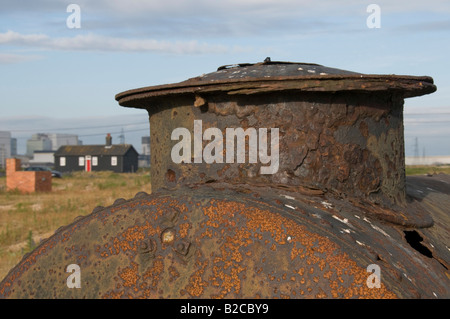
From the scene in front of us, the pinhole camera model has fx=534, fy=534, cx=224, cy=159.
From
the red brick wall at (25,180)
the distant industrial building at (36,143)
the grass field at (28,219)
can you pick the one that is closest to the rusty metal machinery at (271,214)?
the grass field at (28,219)

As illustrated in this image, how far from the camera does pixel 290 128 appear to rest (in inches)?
99.1

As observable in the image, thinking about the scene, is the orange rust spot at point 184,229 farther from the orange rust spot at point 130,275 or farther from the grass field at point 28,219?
the grass field at point 28,219

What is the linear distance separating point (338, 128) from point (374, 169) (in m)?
0.33

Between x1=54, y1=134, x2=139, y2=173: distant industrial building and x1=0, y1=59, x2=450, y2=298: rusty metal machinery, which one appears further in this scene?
x1=54, y1=134, x2=139, y2=173: distant industrial building

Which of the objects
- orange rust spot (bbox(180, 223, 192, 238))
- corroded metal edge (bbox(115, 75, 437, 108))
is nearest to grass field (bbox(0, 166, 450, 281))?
corroded metal edge (bbox(115, 75, 437, 108))

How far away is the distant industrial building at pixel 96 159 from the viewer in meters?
68.8

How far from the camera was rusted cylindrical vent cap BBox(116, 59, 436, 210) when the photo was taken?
2453 millimetres

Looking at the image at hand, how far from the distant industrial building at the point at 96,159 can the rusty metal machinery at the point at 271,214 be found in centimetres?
6699

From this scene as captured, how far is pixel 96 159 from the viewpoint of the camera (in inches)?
2724

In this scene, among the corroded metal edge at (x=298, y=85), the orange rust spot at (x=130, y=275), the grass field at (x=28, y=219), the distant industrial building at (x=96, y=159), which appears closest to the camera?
the orange rust spot at (x=130, y=275)

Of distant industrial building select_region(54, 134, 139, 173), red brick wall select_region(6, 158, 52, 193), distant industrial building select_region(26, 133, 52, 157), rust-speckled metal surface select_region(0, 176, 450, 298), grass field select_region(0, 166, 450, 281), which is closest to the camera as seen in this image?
rust-speckled metal surface select_region(0, 176, 450, 298)

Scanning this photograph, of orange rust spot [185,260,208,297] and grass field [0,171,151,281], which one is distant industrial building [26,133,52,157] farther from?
orange rust spot [185,260,208,297]

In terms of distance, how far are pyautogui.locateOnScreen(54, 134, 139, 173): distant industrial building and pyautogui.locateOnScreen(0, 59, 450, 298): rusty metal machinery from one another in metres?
67.0
